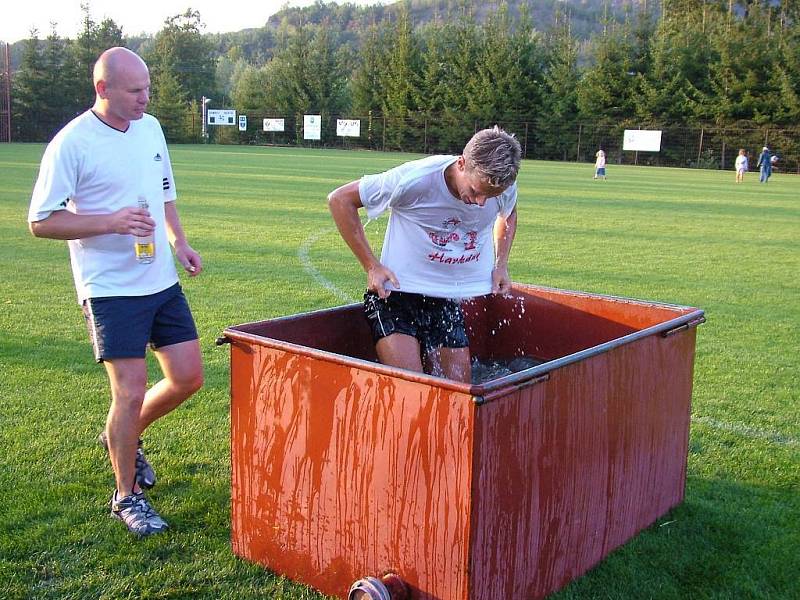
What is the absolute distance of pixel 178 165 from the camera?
31406mm

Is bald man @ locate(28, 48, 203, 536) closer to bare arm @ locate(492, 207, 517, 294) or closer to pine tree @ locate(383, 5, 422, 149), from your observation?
bare arm @ locate(492, 207, 517, 294)

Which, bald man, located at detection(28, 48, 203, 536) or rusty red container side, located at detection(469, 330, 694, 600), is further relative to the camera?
bald man, located at detection(28, 48, 203, 536)

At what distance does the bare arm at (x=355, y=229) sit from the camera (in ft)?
12.2

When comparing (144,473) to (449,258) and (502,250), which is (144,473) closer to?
(449,258)

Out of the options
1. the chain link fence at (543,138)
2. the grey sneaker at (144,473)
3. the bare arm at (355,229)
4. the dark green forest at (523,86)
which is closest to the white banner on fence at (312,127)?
the chain link fence at (543,138)

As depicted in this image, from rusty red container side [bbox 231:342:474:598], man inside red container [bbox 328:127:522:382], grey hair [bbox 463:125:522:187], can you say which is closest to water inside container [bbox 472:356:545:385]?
man inside red container [bbox 328:127:522:382]

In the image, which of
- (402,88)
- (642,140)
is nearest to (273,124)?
(402,88)

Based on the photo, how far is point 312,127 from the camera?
59.7 meters

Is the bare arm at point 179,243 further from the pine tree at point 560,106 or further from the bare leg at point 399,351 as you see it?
the pine tree at point 560,106

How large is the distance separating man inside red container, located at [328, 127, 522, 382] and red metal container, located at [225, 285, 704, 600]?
423 millimetres

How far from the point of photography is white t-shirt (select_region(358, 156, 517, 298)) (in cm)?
375

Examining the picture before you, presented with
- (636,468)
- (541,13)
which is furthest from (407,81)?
(541,13)

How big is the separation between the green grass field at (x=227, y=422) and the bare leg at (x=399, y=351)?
1005mm

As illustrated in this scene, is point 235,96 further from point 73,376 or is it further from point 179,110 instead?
point 73,376
